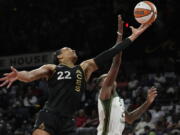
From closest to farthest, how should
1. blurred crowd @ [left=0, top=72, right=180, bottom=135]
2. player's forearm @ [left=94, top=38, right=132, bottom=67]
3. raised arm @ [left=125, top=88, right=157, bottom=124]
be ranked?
1. player's forearm @ [left=94, top=38, right=132, bottom=67]
2. raised arm @ [left=125, top=88, right=157, bottom=124]
3. blurred crowd @ [left=0, top=72, right=180, bottom=135]

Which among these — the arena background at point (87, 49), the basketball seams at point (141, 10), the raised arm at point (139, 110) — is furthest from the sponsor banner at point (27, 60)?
the raised arm at point (139, 110)

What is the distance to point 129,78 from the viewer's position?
16219 millimetres

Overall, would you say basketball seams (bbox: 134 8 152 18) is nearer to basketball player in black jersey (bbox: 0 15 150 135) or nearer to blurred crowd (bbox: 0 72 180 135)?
basketball player in black jersey (bbox: 0 15 150 135)

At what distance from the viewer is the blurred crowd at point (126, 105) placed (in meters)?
12.7

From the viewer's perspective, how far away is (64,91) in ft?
17.4

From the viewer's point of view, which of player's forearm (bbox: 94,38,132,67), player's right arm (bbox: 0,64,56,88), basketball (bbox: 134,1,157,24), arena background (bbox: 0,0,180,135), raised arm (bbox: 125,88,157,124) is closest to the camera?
player's right arm (bbox: 0,64,56,88)

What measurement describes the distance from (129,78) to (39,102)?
10.5 ft

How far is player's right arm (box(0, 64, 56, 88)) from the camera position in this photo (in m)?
4.95

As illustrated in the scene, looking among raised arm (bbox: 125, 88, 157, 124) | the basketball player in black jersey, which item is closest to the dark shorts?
the basketball player in black jersey

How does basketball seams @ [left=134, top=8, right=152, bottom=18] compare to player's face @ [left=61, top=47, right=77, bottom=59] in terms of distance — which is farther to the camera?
basketball seams @ [left=134, top=8, right=152, bottom=18]

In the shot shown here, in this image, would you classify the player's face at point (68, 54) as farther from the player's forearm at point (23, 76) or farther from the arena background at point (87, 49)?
the arena background at point (87, 49)

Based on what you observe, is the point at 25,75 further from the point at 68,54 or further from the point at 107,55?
the point at 107,55

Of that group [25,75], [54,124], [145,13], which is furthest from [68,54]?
[145,13]

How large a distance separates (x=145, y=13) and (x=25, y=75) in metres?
1.93
